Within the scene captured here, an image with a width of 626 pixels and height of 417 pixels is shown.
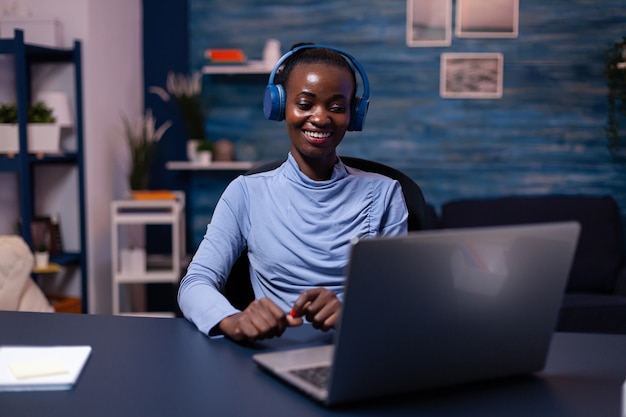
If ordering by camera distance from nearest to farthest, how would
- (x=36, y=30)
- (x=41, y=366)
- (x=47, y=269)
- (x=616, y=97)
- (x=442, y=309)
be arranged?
(x=442, y=309)
(x=41, y=366)
(x=47, y=269)
(x=36, y=30)
(x=616, y=97)

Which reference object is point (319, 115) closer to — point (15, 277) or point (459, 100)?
point (15, 277)

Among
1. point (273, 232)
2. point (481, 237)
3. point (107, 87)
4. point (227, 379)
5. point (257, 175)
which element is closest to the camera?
point (481, 237)

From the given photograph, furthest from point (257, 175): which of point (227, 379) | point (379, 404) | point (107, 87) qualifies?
point (107, 87)

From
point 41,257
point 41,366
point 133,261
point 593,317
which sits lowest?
point 593,317

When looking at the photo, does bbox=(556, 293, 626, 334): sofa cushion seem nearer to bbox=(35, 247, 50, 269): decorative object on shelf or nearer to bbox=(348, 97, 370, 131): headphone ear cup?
bbox=(348, 97, 370, 131): headphone ear cup

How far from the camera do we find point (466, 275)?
0.88m

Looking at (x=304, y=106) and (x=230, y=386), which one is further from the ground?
(x=304, y=106)

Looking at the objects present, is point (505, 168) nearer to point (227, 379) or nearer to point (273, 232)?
point (273, 232)

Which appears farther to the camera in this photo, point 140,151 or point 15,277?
point 140,151

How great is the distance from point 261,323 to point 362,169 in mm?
803

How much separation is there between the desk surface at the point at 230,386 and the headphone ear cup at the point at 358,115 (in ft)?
2.10

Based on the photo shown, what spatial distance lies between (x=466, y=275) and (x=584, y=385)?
298 mm

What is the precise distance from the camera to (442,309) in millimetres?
885

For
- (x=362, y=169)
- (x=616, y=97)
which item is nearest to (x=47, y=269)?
(x=362, y=169)
